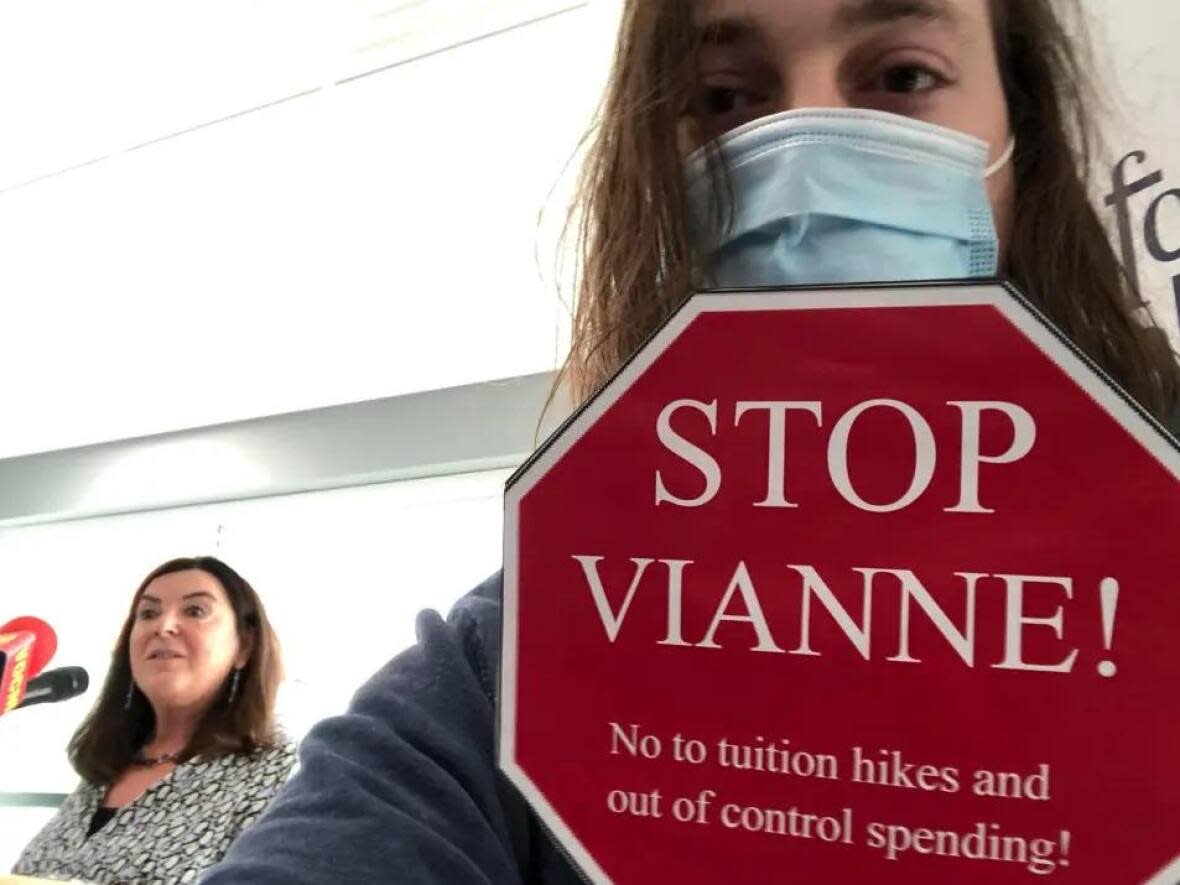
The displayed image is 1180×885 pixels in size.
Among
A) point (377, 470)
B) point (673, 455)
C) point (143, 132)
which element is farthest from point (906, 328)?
point (143, 132)

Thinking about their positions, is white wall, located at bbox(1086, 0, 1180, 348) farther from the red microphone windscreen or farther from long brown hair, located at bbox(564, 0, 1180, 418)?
the red microphone windscreen

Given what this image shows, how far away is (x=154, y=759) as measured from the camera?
1.67 m

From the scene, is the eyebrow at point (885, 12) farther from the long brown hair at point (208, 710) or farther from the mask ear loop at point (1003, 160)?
the long brown hair at point (208, 710)

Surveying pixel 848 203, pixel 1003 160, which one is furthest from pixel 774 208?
pixel 1003 160

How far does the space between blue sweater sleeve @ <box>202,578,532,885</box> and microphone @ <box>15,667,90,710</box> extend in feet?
6.14

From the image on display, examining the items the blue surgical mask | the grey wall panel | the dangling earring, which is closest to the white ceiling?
the grey wall panel

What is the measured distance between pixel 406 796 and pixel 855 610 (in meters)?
0.17

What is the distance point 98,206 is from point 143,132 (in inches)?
8.5

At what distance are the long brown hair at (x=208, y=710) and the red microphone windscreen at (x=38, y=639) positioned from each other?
250mm

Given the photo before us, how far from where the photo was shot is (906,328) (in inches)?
7.4

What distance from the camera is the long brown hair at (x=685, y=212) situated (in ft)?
1.37

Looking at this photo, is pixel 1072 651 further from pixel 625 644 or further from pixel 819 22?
pixel 819 22

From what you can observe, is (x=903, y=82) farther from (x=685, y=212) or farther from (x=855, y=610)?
(x=855, y=610)

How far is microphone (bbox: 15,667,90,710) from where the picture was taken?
1934 mm
